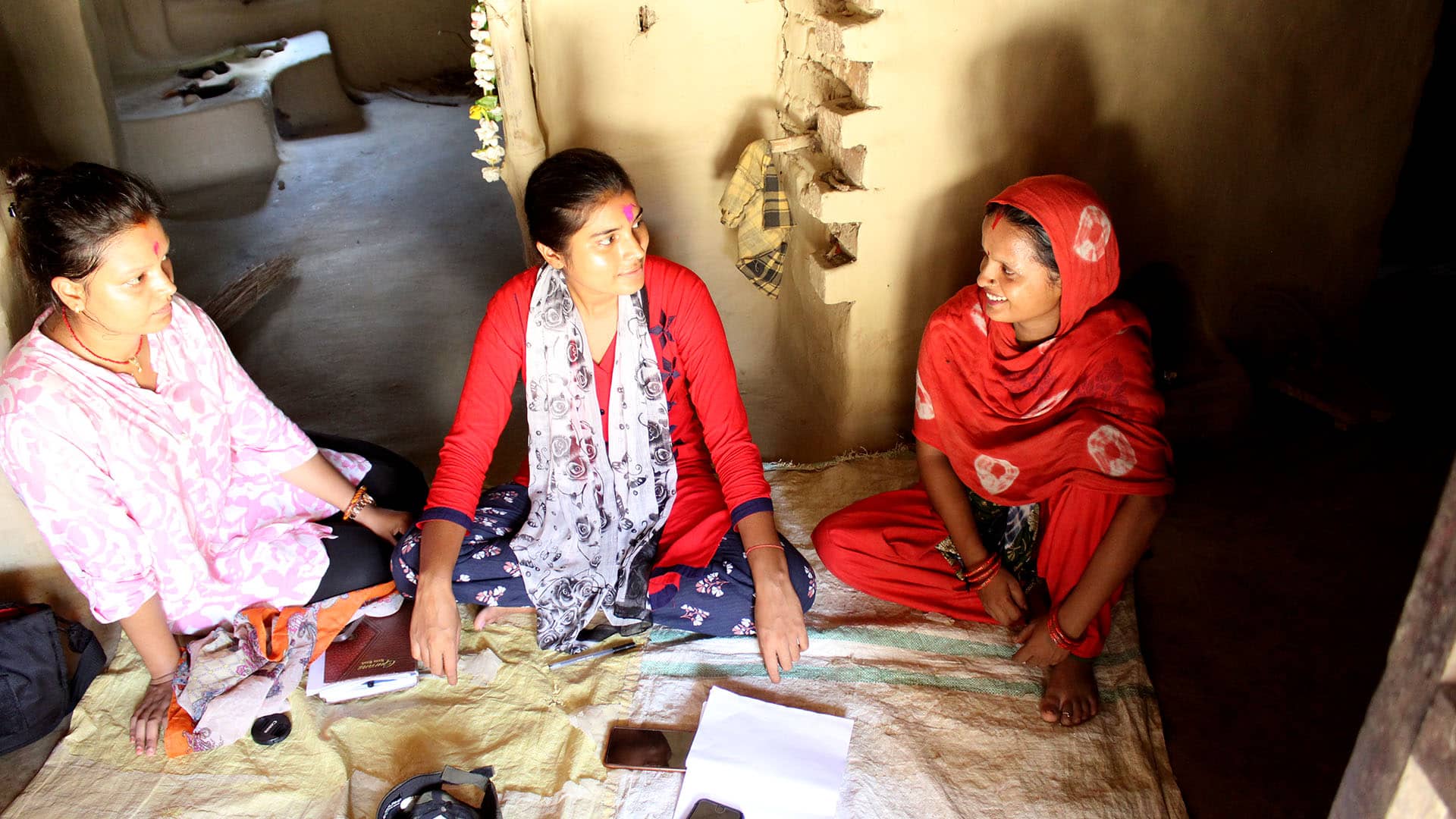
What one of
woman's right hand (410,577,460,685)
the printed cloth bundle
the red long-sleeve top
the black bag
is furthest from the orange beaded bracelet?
the black bag

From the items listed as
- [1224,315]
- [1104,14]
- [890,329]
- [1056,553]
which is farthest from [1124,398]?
[1224,315]

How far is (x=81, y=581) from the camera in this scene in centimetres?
189

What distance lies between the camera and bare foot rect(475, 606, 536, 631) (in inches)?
88.1

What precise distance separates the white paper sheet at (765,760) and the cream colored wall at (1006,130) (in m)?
1.18

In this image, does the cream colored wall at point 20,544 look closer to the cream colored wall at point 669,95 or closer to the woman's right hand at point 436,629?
the woman's right hand at point 436,629

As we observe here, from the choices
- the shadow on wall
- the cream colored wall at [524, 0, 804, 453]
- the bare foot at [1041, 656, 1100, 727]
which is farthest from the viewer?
the cream colored wall at [524, 0, 804, 453]

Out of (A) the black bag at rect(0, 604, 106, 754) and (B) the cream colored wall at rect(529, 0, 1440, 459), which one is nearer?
(A) the black bag at rect(0, 604, 106, 754)

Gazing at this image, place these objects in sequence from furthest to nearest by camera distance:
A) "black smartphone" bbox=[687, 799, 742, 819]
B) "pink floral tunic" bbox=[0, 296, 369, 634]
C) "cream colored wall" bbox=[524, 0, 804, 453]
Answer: "cream colored wall" bbox=[524, 0, 804, 453] < "pink floral tunic" bbox=[0, 296, 369, 634] < "black smartphone" bbox=[687, 799, 742, 819]

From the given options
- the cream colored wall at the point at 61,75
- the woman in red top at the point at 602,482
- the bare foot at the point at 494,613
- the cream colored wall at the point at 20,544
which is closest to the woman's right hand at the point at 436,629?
the woman in red top at the point at 602,482

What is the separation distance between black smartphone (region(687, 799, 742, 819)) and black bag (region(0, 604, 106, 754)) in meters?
1.46

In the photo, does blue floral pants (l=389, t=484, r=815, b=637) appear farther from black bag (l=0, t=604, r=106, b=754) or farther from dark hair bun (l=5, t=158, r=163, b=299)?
dark hair bun (l=5, t=158, r=163, b=299)

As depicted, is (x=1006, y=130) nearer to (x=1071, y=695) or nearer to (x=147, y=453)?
(x=1071, y=695)

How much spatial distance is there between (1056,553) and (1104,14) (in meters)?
1.46

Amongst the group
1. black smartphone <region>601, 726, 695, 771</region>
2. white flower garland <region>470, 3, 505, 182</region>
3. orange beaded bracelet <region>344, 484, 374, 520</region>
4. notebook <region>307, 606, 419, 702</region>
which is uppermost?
white flower garland <region>470, 3, 505, 182</region>
